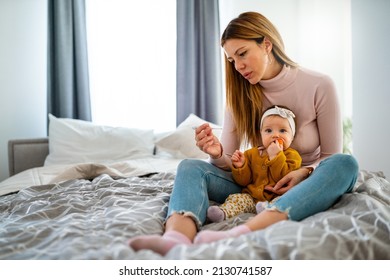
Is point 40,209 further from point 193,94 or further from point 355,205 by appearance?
point 193,94

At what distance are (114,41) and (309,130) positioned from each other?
1972 millimetres

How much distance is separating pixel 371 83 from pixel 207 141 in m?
1.15

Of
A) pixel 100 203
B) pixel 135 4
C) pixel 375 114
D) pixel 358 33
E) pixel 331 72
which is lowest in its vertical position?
pixel 100 203

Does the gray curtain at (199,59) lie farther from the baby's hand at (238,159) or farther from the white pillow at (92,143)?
the baby's hand at (238,159)

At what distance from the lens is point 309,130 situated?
3.60 feet

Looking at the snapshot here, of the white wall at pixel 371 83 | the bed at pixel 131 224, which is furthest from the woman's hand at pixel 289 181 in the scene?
the white wall at pixel 371 83

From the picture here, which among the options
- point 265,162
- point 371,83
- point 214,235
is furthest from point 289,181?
point 371,83

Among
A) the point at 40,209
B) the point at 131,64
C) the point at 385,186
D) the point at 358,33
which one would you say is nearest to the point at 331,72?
the point at 358,33

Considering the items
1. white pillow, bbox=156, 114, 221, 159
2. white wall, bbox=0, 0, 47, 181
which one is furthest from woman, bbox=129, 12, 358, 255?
white wall, bbox=0, 0, 47, 181

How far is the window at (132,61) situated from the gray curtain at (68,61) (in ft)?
0.37

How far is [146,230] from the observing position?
2.68 ft

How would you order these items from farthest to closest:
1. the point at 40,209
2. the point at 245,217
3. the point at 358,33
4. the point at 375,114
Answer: the point at 358,33
the point at 375,114
the point at 40,209
the point at 245,217

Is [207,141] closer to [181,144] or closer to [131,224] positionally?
[131,224]

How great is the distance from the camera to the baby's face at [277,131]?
103cm
